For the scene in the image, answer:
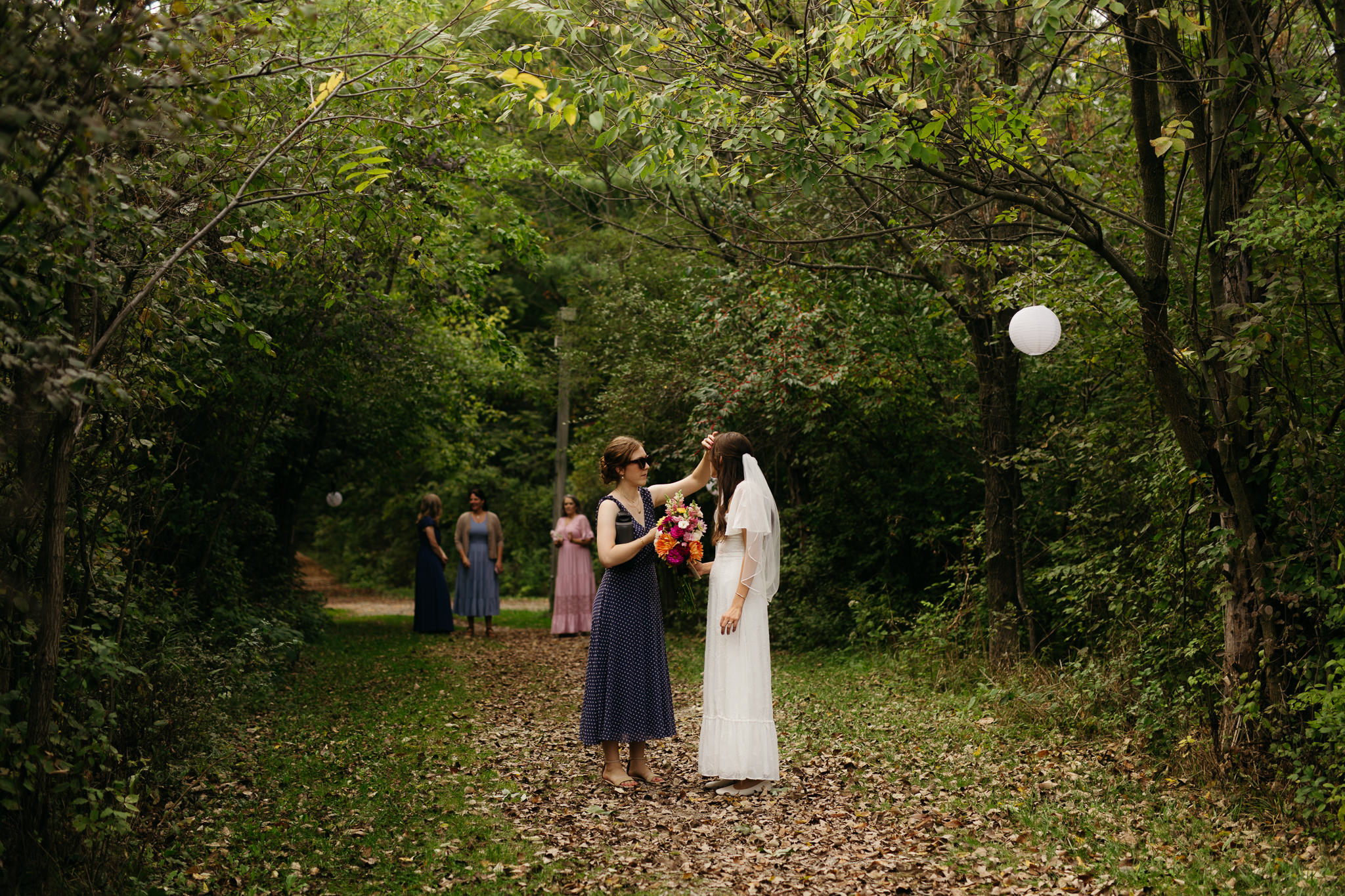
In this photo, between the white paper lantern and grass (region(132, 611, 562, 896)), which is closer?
grass (region(132, 611, 562, 896))

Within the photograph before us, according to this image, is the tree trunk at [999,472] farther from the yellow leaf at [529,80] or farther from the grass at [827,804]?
the yellow leaf at [529,80]

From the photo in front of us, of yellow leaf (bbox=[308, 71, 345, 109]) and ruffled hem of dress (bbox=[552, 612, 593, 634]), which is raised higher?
yellow leaf (bbox=[308, 71, 345, 109])

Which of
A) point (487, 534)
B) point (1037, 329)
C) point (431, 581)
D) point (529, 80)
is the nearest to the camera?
point (529, 80)

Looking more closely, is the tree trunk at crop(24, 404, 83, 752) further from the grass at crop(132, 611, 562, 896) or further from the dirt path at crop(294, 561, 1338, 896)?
the dirt path at crop(294, 561, 1338, 896)

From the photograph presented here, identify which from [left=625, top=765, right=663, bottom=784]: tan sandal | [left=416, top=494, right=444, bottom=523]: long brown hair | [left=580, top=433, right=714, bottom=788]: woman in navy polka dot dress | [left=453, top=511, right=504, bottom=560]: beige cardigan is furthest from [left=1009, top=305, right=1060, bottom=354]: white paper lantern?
[left=416, top=494, right=444, bottom=523]: long brown hair

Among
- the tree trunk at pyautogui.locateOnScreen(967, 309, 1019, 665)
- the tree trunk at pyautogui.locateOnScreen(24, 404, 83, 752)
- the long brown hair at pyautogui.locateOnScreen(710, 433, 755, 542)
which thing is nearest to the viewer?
the tree trunk at pyautogui.locateOnScreen(24, 404, 83, 752)

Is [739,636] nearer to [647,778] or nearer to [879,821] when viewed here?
[647,778]

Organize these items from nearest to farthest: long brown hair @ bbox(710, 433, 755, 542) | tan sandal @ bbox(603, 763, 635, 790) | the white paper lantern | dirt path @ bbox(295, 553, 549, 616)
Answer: long brown hair @ bbox(710, 433, 755, 542) < tan sandal @ bbox(603, 763, 635, 790) < the white paper lantern < dirt path @ bbox(295, 553, 549, 616)

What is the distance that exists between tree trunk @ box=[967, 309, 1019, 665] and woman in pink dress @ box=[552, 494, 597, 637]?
666cm

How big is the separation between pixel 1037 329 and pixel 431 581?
1091 cm

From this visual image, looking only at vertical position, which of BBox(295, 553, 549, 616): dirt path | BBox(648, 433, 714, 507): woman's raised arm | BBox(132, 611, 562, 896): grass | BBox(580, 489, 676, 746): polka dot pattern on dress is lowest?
BBox(295, 553, 549, 616): dirt path

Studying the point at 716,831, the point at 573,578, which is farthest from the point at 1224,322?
the point at 573,578

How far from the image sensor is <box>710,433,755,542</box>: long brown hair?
638cm

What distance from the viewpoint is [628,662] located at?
21.3 feet
